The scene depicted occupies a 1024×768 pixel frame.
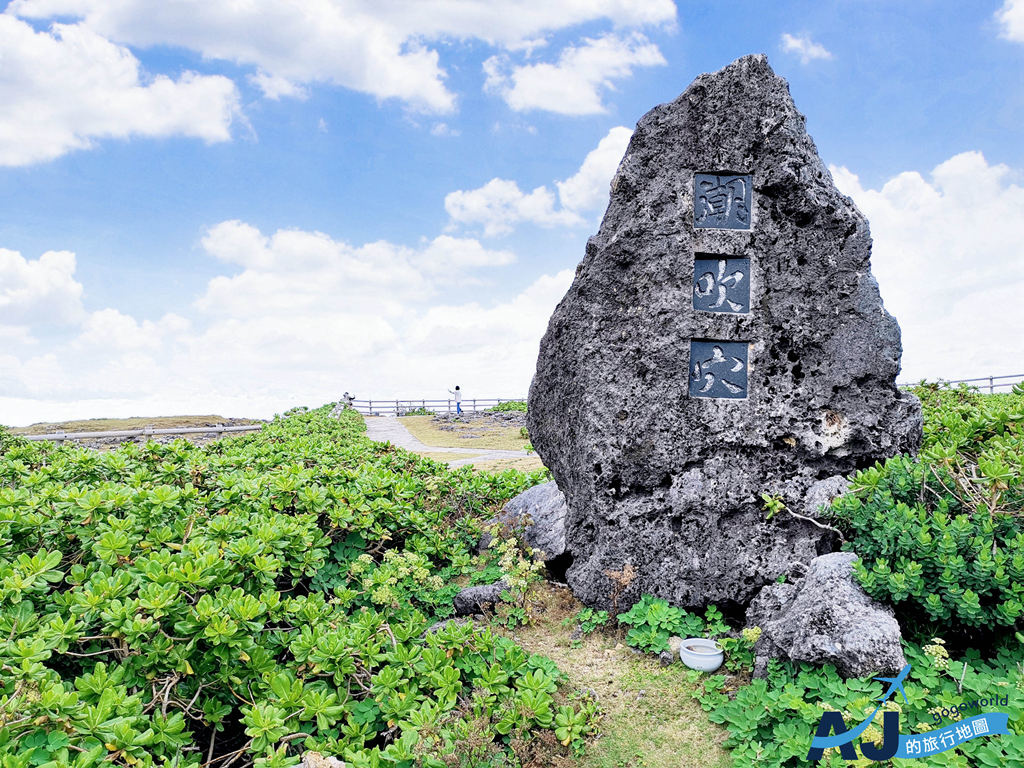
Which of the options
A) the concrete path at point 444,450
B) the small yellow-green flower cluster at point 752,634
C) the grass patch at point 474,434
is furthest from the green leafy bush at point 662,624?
the grass patch at point 474,434

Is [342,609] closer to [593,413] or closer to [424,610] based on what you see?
[424,610]

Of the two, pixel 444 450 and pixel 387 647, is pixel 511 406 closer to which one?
pixel 444 450

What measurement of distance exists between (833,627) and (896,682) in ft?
1.27

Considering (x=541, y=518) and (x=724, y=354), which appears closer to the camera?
(x=724, y=354)

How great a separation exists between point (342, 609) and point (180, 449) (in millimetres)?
2937

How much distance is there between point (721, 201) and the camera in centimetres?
488

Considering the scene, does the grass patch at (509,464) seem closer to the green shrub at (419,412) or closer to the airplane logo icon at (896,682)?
the airplane logo icon at (896,682)

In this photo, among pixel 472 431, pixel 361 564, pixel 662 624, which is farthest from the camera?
pixel 472 431

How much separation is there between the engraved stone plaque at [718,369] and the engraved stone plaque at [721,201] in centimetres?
91

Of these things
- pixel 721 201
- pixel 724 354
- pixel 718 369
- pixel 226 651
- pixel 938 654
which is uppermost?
pixel 721 201

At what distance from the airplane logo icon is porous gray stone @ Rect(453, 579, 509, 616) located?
2566 millimetres

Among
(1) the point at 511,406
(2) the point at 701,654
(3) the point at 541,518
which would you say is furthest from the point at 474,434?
(2) the point at 701,654

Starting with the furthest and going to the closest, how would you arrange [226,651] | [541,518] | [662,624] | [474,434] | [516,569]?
[474,434] → [541,518] → [516,569] → [662,624] → [226,651]

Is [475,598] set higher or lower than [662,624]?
higher
